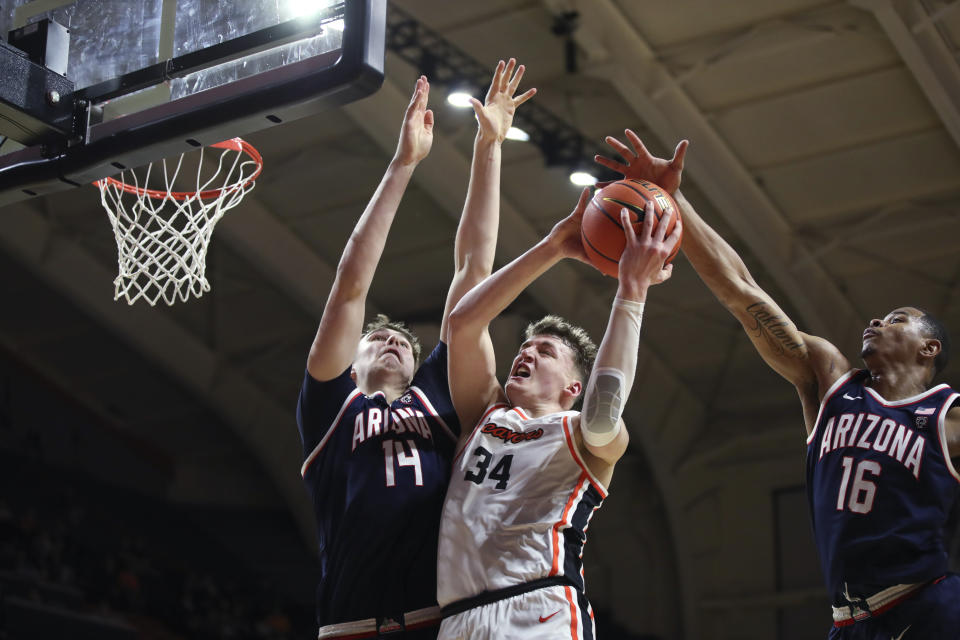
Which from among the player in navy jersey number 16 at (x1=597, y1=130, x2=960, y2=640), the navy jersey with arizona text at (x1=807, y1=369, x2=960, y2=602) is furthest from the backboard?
the navy jersey with arizona text at (x1=807, y1=369, x2=960, y2=602)

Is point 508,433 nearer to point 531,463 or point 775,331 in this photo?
point 531,463

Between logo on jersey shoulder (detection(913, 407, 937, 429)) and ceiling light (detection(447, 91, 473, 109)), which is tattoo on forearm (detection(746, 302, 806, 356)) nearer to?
logo on jersey shoulder (detection(913, 407, 937, 429))

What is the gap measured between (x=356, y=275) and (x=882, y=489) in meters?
1.91

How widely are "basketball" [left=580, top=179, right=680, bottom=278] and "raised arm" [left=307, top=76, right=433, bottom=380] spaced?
0.73 metres

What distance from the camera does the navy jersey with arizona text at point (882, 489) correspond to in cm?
371

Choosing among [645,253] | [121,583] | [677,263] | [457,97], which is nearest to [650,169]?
[645,253]

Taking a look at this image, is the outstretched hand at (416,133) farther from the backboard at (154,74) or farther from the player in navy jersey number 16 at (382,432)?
the backboard at (154,74)

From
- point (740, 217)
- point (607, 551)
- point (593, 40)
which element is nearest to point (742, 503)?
point (607, 551)

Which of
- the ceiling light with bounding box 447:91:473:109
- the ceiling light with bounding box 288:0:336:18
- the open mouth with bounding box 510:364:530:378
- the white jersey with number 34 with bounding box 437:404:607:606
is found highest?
the ceiling light with bounding box 447:91:473:109

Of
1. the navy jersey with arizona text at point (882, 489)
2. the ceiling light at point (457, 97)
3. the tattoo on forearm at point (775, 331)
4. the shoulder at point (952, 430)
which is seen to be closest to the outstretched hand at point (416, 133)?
the tattoo on forearm at point (775, 331)

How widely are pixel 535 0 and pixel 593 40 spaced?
2.17 ft

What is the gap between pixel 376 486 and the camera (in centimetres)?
378

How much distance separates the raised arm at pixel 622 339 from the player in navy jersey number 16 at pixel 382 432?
2.24 feet

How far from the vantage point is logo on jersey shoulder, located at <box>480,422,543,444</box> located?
143 inches
